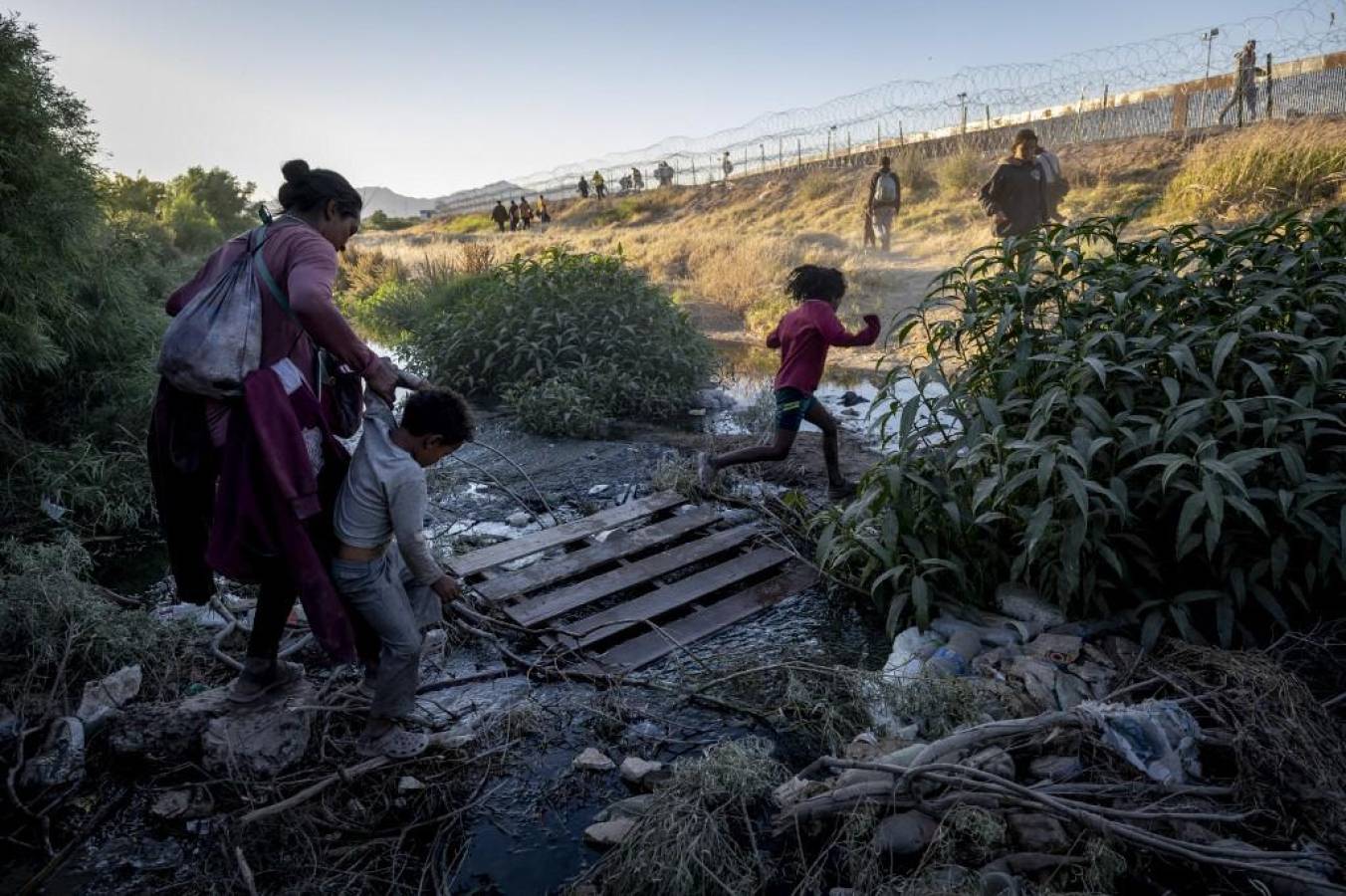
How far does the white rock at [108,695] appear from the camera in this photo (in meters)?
3.00

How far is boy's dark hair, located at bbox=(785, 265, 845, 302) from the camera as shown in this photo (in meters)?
4.83

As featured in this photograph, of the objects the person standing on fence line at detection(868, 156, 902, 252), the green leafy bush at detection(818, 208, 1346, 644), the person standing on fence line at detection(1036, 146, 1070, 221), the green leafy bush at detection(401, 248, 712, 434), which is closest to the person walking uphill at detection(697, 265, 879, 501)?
the green leafy bush at detection(818, 208, 1346, 644)

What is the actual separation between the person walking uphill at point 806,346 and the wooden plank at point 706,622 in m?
0.99

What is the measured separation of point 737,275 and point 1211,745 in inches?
461

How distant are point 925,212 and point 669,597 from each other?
16.5m

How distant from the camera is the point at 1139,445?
2996 millimetres

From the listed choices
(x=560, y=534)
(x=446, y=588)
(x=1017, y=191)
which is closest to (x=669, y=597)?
(x=560, y=534)

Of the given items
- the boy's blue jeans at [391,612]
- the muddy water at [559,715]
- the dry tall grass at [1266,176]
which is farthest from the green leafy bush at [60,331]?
the dry tall grass at [1266,176]

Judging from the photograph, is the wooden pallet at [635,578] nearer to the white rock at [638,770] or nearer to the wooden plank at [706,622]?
the wooden plank at [706,622]

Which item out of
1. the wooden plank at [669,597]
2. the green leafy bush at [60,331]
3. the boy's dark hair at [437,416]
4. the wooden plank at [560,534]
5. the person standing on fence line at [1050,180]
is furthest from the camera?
the person standing on fence line at [1050,180]

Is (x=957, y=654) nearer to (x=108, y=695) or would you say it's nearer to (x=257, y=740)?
(x=257, y=740)

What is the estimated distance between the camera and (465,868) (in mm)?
2436

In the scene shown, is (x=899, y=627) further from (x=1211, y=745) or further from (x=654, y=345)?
(x=654, y=345)

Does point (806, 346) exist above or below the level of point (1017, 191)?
below
